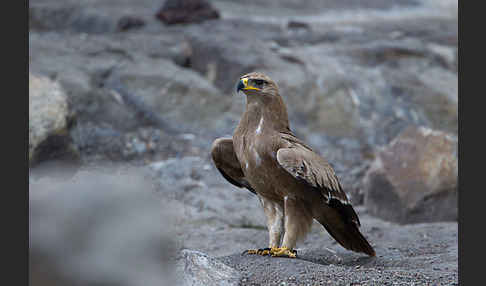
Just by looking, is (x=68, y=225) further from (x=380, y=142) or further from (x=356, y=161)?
(x=380, y=142)

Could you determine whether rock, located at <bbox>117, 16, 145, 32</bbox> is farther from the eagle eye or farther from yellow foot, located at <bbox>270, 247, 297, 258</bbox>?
yellow foot, located at <bbox>270, 247, 297, 258</bbox>

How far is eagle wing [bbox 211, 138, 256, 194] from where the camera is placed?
519 centimetres

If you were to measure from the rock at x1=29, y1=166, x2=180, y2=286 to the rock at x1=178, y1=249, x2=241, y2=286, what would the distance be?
4.89ft

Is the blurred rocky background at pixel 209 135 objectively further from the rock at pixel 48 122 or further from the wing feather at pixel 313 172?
the wing feather at pixel 313 172

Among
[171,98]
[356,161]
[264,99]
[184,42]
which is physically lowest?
[356,161]

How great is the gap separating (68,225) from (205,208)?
6.22 m

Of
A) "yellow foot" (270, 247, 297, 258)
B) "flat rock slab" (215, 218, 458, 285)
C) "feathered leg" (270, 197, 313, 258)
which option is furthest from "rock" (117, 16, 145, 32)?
"yellow foot" (270, 247, 297, 258)

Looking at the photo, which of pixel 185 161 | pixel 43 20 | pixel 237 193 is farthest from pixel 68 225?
pixel 43 20

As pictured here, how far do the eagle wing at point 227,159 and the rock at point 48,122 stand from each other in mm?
3642

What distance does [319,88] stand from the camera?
11836 mm

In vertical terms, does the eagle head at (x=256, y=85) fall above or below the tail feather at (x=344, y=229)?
above

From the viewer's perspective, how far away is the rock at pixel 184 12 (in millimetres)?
14500

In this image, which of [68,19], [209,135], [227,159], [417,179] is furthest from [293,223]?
[68,19]

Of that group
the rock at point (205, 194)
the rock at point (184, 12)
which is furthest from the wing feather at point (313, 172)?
the rock at point (184, 12)
